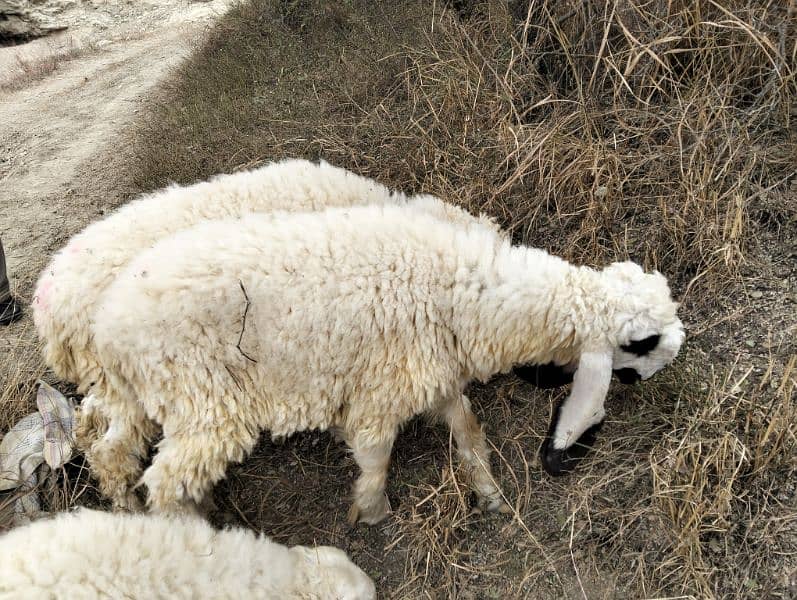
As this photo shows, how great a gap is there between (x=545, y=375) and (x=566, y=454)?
415 mm

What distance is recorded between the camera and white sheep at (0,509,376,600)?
2287mm

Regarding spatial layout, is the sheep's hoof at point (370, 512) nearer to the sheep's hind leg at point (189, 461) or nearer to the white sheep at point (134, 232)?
the sheep's hind leg at point (189, 461)

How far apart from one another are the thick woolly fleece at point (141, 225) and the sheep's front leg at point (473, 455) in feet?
3.89

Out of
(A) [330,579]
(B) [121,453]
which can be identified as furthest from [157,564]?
(B) [121,453]

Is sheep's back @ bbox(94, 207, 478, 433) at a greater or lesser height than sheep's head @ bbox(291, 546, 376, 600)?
greater


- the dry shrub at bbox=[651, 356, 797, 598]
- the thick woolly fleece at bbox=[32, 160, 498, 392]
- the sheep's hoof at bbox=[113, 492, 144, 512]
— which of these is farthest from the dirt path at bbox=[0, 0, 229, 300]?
the dry shrub at bbox=[651, 356, 797, 598]

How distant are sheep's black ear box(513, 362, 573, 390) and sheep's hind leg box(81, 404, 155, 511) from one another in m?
2.01

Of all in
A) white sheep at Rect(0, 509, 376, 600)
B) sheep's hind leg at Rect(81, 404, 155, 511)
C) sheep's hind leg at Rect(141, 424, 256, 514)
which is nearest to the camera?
white sheep at Rect(0, 509, 376, 600)

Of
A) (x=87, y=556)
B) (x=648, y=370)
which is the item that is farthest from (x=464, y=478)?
(x=87, y=556)

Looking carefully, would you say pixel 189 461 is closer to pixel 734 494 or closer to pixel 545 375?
pixel 545 375

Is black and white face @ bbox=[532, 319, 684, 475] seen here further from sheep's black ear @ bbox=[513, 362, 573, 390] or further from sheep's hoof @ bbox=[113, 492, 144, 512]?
sheep's hoof @ bbox=[113, 492, 144, 512]

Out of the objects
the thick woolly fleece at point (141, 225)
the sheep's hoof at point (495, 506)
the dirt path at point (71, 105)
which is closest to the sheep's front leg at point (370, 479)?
the sheep's hoof at point (495, 506)

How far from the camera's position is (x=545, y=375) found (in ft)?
10.9

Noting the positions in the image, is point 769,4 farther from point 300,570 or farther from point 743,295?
point 300,570
